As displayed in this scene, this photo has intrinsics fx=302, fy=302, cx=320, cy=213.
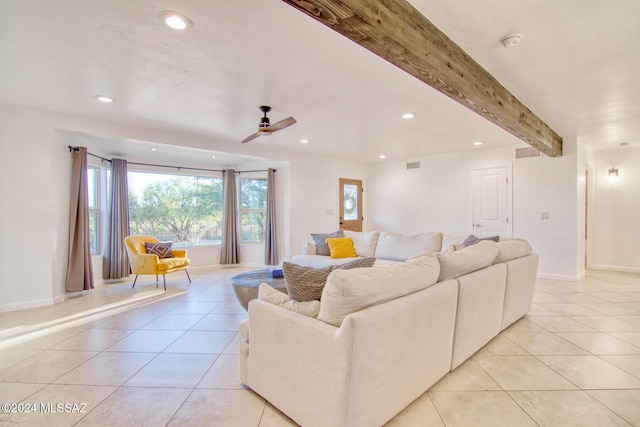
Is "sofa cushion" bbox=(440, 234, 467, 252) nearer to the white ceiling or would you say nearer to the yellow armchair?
the white ceiling

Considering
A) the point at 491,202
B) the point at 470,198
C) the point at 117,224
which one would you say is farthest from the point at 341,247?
the point at 117,224

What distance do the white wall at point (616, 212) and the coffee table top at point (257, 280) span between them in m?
6.87

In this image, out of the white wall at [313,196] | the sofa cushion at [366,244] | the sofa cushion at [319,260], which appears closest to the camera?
the sofa cushion at [319,260]

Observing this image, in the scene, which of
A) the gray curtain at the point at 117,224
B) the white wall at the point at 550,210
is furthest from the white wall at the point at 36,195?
the white wall at the point at 550,210

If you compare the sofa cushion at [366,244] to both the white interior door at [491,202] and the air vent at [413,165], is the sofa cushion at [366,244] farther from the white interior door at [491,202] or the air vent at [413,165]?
the air vent at [413,165]

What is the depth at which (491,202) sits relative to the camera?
6.02 meters

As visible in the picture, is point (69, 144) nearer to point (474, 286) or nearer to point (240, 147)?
point (240, 147)

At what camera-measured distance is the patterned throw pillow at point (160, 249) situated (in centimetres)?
518

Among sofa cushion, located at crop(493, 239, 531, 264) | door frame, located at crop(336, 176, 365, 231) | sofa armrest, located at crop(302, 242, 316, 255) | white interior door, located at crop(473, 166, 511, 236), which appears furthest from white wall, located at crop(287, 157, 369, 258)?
sofa cushion, located at crop(493, 239, 531, 264)

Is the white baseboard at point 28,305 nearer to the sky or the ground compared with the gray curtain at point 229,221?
nearer to the ground

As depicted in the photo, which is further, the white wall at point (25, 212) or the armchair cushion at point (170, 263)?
the armchair cushion at point (170, 263)

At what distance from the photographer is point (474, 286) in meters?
2.36

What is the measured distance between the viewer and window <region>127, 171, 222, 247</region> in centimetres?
608

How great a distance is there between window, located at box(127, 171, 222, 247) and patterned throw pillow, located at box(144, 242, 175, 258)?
107cm
